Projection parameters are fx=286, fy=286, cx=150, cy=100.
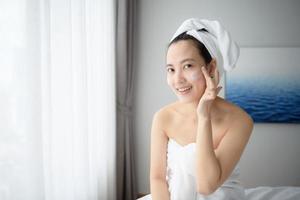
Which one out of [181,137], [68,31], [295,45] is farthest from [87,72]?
[295,45]

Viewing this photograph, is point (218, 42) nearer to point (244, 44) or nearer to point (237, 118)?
point (237, 118)

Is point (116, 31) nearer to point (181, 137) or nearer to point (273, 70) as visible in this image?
point (273, 70)

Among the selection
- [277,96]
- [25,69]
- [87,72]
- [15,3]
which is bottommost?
[277,96]

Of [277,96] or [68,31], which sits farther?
[277,96]

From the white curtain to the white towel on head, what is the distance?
73cm

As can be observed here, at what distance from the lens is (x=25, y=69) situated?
123cm

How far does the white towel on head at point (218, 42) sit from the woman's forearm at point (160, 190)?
418 millimetres

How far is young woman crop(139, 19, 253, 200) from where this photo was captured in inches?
31.8

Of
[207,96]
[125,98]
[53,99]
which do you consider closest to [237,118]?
[207,96]

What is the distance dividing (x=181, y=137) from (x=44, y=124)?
0.73 metres

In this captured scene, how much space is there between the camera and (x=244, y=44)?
116 inches

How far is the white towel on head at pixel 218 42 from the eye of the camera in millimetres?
847

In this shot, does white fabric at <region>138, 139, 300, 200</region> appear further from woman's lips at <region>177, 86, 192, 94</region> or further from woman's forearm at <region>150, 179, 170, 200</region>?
woman's lips at <region>177, 86, 192, 94</region>

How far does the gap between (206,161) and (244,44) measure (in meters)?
2.44
